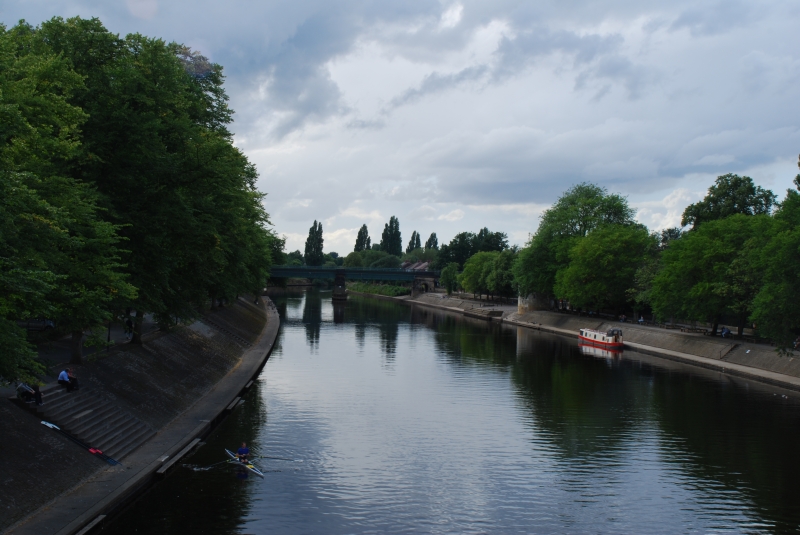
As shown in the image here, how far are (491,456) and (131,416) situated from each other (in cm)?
1608

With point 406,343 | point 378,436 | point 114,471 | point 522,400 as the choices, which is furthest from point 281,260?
point 114,471

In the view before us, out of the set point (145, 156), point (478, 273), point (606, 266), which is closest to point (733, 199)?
point (606, 266)

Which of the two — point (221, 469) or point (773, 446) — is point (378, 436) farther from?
point (773, 446)

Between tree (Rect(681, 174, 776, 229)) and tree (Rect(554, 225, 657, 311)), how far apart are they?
7.62m

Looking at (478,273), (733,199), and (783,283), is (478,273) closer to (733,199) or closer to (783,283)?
(733,199)

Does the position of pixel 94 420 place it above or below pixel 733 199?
below

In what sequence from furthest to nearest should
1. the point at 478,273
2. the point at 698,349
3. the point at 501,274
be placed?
the point at 478,273
the point at 501,274
the point at 698,349

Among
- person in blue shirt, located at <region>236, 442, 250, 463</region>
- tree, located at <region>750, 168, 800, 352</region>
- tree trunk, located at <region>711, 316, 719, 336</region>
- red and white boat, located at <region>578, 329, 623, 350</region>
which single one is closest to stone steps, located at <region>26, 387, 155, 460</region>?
person in blue shirt, located at <region>236, 442, 250, 463</region>

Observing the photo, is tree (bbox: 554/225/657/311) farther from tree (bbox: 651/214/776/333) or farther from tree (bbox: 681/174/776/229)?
tree (bbox: 651/214/776/333)

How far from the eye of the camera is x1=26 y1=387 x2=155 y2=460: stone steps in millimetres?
26859

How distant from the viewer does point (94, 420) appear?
28.7 m

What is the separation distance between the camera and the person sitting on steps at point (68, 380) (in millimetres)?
29500

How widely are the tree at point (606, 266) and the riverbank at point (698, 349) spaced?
3968mm

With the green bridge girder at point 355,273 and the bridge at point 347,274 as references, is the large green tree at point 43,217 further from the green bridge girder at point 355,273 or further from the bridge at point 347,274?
the green bridge girder at point 355,273
